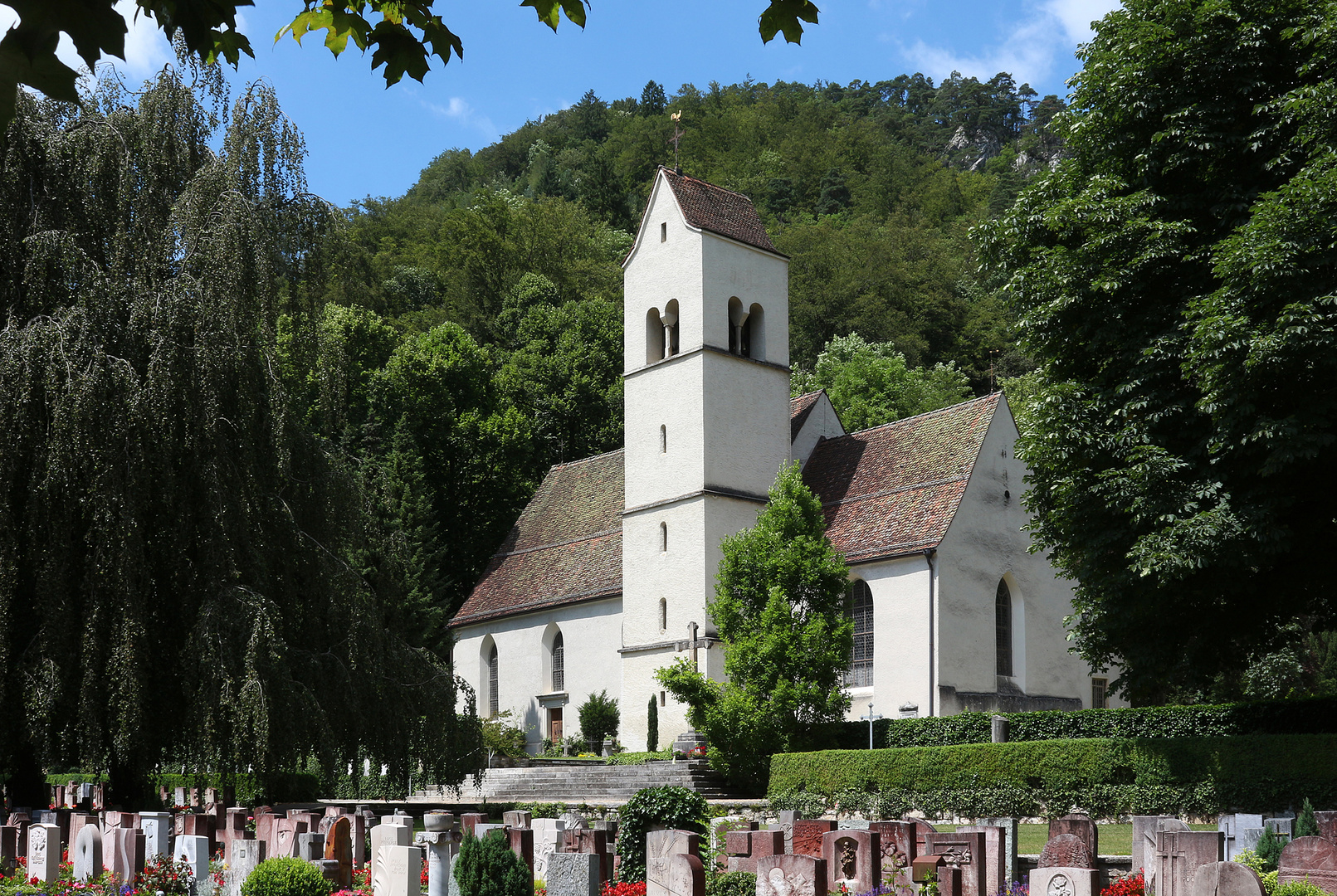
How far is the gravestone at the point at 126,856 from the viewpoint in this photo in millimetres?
13930

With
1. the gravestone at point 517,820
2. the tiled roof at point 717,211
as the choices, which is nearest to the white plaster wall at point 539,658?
the tiled roof at point 717,211

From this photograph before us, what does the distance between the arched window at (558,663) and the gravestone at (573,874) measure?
3134 cm

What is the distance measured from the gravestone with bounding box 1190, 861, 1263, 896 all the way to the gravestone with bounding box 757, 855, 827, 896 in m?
3.01

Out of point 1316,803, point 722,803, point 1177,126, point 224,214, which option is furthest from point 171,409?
point 1316,803

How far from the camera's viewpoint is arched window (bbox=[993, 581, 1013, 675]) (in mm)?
34875

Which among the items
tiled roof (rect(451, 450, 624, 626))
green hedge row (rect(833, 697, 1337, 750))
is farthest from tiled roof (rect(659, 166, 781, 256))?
green hedge row (rect(833, 697, 1337, 750))

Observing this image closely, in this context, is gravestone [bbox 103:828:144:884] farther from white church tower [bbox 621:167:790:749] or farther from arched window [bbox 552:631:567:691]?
arched window [bbox 552:631:567:691]

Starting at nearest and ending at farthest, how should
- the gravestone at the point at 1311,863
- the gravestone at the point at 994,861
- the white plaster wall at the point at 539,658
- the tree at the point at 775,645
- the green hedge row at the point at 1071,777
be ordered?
the gravestone at the point at 1311,863 → the gravestone at the point at 994,861 → the green hedge row at the point at 1071,777 → the tree at the point at 775,645 → the white plaster wall at the point at 539,658

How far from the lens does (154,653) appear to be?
1997cm

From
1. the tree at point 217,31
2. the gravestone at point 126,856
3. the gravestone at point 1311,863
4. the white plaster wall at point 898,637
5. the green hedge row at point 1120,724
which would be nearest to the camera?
the tree at point 217,31

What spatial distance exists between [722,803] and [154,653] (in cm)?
1332

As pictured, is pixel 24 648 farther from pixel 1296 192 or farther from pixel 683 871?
pixel 1296 192

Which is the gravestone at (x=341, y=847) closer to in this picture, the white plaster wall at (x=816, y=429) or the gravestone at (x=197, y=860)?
the gravestone at (x=197, y=860)

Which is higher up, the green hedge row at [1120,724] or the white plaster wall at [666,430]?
the white plaster wall at [666,430]
